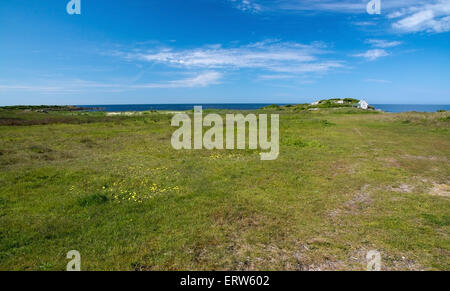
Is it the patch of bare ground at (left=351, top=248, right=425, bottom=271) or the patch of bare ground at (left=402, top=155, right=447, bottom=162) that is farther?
the patch of bare ground at (left=402, top=155, right=447, bottom=162)

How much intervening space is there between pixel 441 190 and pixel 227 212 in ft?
32.9

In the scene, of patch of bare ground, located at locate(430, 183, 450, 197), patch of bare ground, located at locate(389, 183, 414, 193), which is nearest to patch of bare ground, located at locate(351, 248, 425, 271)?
patch of bare ground, located at locate(389, 183, 414, 193)

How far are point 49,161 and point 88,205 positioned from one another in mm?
10647

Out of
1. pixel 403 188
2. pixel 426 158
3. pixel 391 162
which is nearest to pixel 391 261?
pixel 403 188

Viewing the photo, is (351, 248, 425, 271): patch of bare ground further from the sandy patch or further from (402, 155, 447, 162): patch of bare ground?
(402, 155, 447, 162): patch of bare ground

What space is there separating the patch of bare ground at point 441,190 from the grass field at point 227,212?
0.40ft

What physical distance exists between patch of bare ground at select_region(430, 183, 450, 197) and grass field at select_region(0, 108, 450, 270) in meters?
0.12

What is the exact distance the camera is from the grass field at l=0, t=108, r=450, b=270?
21.7ft

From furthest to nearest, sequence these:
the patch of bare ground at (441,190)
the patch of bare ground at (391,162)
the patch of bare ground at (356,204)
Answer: the patch of bare ground at (391,162)
the patch of bare ground at (441,190)
the patch of bare ground at (356,204)

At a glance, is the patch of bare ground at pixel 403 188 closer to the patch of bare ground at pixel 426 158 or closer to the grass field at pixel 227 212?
the grass field at pixel 227 212

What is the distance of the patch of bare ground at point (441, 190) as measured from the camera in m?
10.7

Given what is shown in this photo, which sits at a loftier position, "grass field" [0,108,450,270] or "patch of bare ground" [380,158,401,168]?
"patch of bare ground" [380,158,401,168]

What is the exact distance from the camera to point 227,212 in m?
9.31

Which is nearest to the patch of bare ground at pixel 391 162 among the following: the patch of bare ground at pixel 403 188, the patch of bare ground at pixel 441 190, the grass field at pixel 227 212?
the grass field at pixel 227 212
